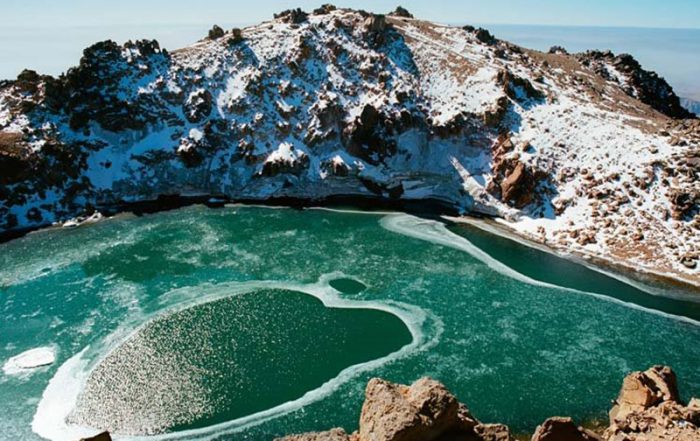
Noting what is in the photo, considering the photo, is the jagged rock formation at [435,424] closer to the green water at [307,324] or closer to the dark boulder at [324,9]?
the green water at [307,324]

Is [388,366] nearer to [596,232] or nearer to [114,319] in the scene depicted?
[114,319]

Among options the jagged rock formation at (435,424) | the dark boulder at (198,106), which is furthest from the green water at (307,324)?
the dark boulder at (198,106)

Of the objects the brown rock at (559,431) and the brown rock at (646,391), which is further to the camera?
the brown rock at (646,391)

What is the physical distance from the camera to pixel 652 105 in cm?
10838

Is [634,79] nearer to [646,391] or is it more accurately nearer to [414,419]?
[646,391]

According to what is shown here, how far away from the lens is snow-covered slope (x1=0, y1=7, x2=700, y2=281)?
8050 cm

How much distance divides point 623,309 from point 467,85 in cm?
5282

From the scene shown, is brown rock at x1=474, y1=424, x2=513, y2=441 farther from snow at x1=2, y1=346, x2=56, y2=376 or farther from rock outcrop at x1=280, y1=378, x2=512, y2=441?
snow at x1=2, y1=346, x2=56, y2=376

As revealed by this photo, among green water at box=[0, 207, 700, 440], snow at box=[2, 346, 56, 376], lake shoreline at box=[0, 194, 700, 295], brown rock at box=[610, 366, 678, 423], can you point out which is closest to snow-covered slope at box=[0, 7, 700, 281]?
lake shoreline at box=[0, 194, 700, 295]

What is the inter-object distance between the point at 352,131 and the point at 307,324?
47.9 meters

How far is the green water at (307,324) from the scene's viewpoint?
145 feet

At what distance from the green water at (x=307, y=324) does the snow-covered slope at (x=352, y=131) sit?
11.9 meters


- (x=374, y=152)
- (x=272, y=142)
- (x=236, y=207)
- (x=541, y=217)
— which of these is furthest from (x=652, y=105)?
(x=236, y=207)

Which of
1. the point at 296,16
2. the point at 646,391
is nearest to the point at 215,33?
the point at 296,16
